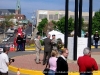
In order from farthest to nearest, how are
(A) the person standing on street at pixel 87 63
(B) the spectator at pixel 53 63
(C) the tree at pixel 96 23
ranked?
(C) the tree at pixel 96 23 → (B) the spectator at pixel 53 63 → (A) the person standing on street at pixel 87 63

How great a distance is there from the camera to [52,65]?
1010 centimetres

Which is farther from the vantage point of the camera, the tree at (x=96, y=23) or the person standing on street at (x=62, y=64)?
the tree at (x=96, y=23)

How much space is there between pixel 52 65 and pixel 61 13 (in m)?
129

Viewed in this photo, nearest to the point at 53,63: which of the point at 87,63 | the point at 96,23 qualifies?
the point at 87,63

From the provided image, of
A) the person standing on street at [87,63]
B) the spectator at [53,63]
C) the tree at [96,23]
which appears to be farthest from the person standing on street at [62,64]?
the tree at [96,23]

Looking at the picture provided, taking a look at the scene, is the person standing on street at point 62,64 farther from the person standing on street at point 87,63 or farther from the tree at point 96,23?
the tree at point 96,23

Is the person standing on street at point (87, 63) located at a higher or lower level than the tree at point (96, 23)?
higher

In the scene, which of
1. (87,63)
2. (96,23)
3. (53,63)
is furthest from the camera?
(96,23)

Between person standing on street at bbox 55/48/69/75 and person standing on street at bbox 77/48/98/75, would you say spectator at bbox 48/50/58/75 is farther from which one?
person standing on street at bbox 77/48/98/75

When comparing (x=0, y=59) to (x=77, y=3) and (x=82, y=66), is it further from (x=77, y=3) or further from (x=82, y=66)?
(x=77, y=3)

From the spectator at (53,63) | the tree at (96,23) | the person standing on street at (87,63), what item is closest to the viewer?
the person standing on street at (87,63)

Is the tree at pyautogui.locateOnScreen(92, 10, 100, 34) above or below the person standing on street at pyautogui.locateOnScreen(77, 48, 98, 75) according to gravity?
below

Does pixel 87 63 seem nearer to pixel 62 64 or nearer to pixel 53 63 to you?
pixel 62 64

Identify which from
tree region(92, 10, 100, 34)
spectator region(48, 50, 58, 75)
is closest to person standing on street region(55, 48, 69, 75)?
spectator region(48, 50, 58, 75)
